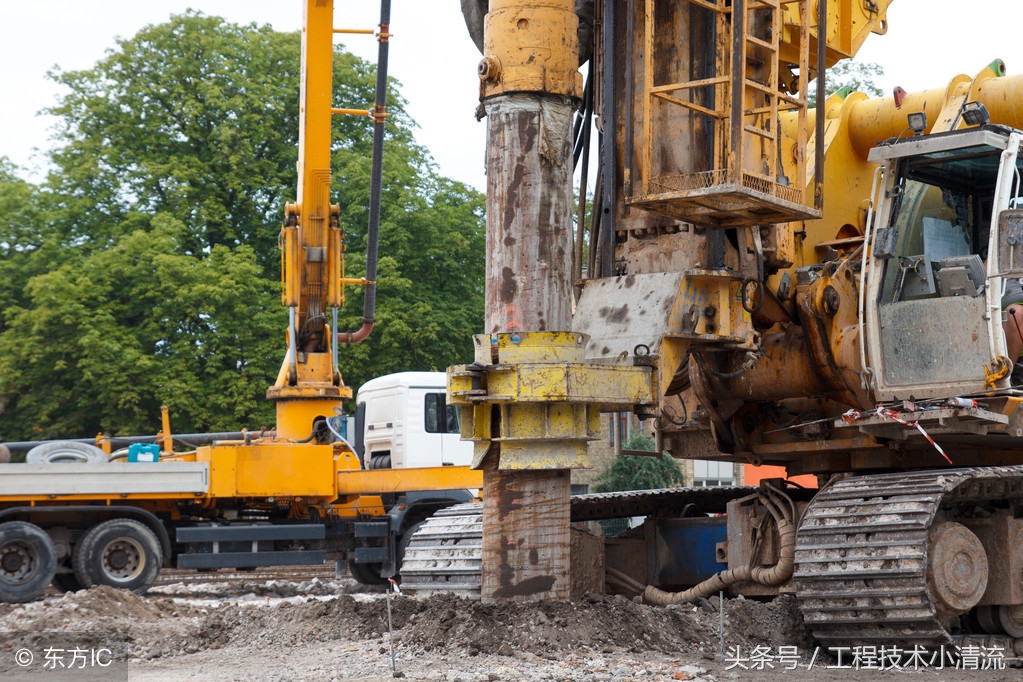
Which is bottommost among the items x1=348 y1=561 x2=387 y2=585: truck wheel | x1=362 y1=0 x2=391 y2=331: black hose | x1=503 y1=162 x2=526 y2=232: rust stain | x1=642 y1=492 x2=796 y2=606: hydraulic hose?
x1=348 y1=561 x2=387 y2=585: truck wheel

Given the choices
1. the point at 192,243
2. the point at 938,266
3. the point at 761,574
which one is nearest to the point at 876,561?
the point at 761,574

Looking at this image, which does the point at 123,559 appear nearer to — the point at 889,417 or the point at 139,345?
the point at 889,417

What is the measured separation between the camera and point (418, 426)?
59.3 ft

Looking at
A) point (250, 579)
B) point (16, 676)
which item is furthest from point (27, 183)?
point (16, 676)

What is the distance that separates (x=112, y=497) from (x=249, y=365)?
1227cm

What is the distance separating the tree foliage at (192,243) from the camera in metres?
27.7

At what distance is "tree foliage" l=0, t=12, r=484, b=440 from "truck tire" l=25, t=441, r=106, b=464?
957 cm

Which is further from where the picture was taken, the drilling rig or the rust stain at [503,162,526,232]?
the rust stain at [503,162,526,232]

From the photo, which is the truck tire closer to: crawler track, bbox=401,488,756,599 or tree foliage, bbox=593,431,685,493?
crawler track, bbox=401,488,756,599

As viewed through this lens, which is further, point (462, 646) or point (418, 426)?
point (418, 426)

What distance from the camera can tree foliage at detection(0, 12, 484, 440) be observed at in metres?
27.7

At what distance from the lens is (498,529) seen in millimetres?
7934

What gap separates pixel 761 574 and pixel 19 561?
375 inches

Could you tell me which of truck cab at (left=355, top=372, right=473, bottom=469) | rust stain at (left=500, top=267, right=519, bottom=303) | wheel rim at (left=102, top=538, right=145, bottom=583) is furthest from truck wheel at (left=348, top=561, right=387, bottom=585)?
rust stain at (left=500, top=267, right=519, bottom=303)
